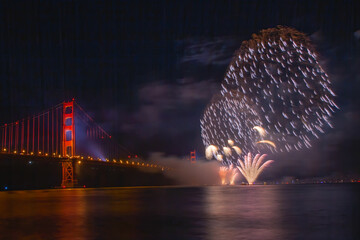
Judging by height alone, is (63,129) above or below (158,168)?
above

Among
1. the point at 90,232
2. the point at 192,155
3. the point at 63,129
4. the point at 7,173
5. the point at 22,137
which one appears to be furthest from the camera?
the point at 192,155

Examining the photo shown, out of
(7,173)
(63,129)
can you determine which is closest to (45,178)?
(7,173)


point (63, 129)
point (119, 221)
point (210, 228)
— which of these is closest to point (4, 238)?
point (119, 221)

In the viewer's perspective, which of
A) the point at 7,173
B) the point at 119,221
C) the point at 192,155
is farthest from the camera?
the point at 192,155

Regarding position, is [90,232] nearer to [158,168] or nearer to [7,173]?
[7,173]

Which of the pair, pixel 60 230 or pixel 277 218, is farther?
pixel 277 218

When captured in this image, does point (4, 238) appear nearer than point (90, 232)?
Yes

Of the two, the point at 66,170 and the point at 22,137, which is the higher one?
the point at 22,137

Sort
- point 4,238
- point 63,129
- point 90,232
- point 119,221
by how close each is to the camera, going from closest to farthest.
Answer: point 4,238 < point 90,232 < point 119,221 < point 63,129

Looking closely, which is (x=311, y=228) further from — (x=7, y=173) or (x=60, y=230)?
(x=7, y=173)
